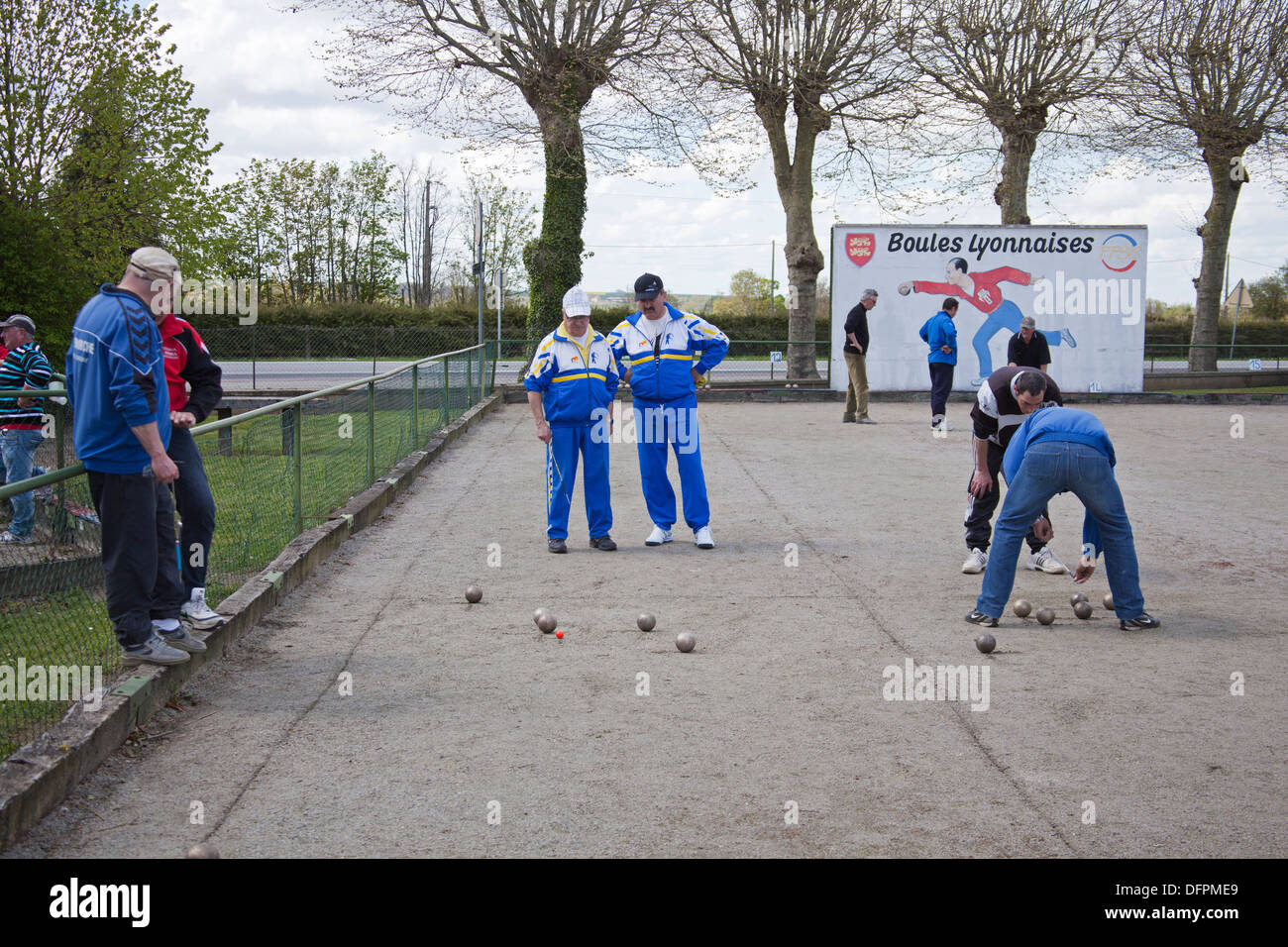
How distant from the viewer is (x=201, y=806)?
430cm

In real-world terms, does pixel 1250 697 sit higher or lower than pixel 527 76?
lower

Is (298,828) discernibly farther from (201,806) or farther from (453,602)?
(453,602)

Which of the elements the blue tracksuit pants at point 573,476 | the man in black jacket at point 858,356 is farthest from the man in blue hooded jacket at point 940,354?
the blue tracksuit pants at point 573,476

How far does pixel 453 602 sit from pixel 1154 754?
444 cm

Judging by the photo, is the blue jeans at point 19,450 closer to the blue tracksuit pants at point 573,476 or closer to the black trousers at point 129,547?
the blue tracksuit pants at point 573,476

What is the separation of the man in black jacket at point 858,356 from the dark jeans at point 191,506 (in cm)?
1401

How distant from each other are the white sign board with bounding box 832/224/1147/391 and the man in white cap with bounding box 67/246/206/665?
20.7 meters

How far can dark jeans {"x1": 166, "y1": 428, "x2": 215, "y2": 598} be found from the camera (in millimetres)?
6117

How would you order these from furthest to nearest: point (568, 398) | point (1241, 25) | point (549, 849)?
point (1241, 25) < point (568, 398) < point (549, 849)

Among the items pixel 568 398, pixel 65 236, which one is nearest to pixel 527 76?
pixel 65 236

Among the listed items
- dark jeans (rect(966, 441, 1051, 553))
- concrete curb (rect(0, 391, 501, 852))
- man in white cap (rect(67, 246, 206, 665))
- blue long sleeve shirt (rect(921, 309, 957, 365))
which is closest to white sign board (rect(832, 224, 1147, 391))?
blue long sleeve shirt (rect(921, 309, 957, 365))

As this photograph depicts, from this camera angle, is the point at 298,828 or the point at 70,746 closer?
the point at 298,828
